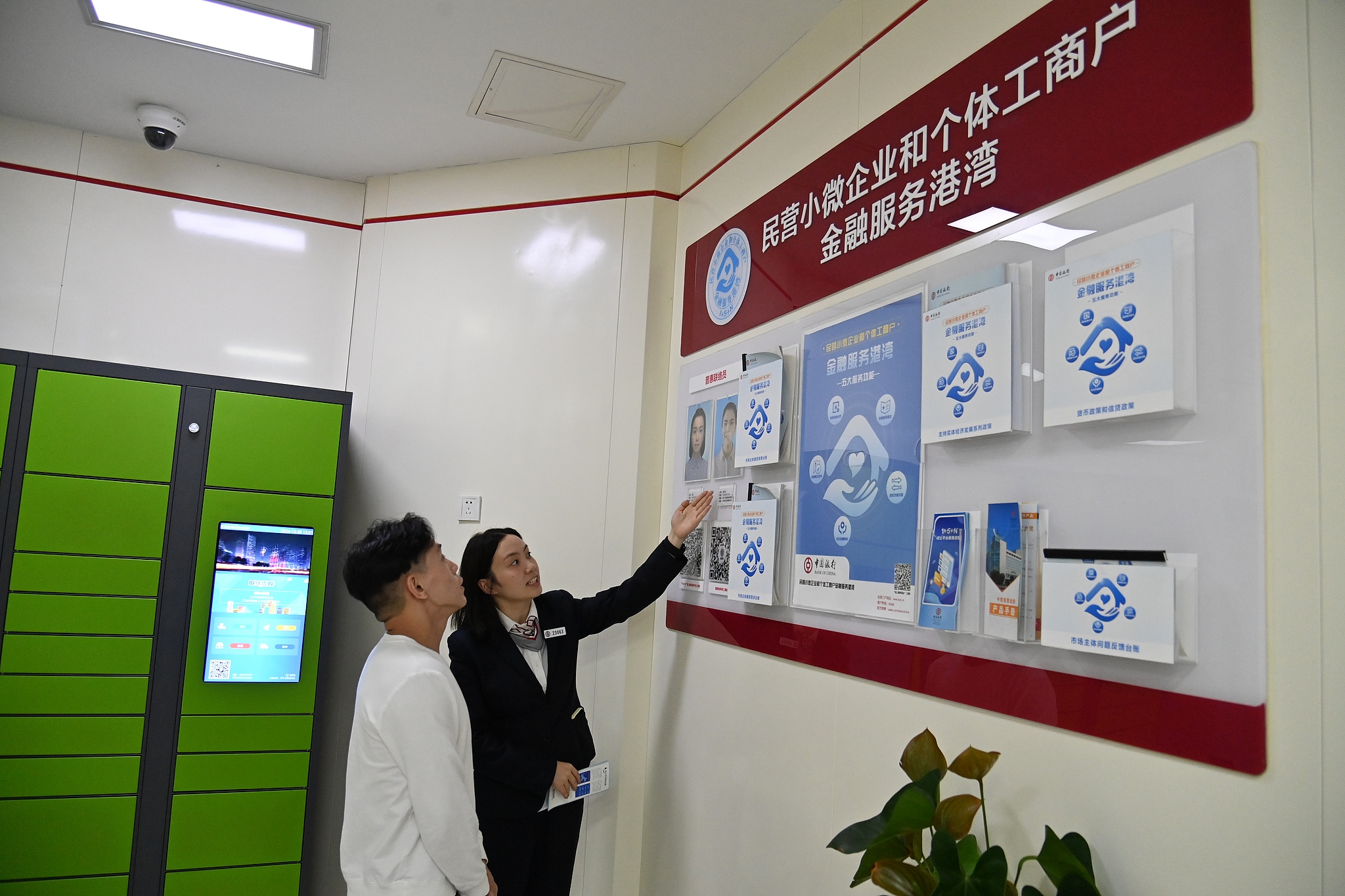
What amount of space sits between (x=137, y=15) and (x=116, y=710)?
2581 millimetres

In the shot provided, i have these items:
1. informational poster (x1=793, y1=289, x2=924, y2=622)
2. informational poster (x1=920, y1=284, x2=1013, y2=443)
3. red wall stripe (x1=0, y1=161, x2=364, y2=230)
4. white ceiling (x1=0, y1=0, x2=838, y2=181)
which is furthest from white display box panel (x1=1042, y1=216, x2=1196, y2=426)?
red wall stripe (x1=0, y1=161, x2=364, y2=230)

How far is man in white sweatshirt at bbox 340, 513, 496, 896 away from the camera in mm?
1915

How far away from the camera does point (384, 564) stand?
6.89ft

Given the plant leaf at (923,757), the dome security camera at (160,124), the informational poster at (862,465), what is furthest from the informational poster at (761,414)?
the dome security camera at (160,124)

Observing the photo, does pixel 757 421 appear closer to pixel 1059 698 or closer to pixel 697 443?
pixel 697 443

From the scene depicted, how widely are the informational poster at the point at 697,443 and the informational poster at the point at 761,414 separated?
264mm

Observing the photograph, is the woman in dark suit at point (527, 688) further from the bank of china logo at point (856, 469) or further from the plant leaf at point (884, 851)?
the plant leaf at point (884, 851)

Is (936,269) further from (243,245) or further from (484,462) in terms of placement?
(243,245)

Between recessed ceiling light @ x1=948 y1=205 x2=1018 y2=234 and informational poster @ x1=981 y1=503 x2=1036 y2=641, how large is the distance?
64 cm

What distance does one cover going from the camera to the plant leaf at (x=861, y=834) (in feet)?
5.21

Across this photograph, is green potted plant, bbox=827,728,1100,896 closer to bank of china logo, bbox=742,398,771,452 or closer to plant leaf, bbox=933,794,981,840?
plant leaf, bbox=933,794,981,840

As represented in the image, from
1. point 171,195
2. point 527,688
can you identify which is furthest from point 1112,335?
point 171,195

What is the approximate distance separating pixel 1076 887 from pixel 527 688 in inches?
75.3

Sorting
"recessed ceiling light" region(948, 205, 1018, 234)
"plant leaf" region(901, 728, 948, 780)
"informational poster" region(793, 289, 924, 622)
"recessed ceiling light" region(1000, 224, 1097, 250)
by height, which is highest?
"recessed ceiling light" region(948, 205, 1018, 234)
